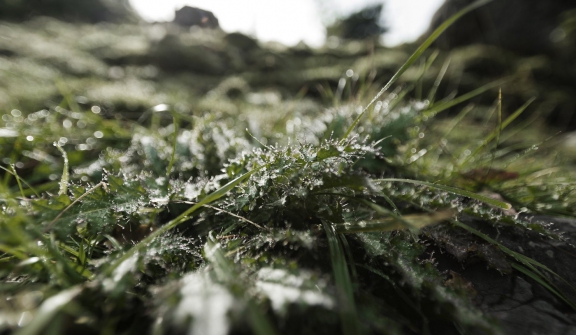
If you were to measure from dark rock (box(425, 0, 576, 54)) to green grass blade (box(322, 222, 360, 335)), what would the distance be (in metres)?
10.2

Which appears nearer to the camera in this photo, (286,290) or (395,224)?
(286,290)

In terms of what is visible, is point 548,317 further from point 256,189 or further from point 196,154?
point 196,154

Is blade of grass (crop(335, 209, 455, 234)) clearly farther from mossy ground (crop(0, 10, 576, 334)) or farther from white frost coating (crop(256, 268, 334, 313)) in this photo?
white frost coating (crop(256, 268, 334, 313))

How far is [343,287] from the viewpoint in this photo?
1.85 feet

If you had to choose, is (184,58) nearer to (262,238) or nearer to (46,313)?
(262,238)

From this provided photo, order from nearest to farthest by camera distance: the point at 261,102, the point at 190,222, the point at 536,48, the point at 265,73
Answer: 1. the point at 190,222
2. the point at 261,102
3. the point at 265,73
4. the point at 536,48

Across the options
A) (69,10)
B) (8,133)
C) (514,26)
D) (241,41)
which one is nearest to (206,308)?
(8,133)

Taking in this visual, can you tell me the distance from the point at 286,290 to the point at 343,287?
0.40ft

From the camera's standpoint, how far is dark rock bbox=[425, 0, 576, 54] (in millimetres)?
9125

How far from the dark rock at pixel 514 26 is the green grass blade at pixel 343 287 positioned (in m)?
10.2

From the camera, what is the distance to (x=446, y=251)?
2.76 feet

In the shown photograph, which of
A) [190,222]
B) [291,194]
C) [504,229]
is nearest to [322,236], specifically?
[291,194]

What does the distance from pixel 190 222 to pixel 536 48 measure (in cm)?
1141

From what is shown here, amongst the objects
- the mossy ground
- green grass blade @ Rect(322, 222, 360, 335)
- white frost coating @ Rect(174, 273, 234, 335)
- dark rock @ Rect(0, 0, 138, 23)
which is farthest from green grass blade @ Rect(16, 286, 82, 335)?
dark rock @ Rect(0, 0, 138, 23)
